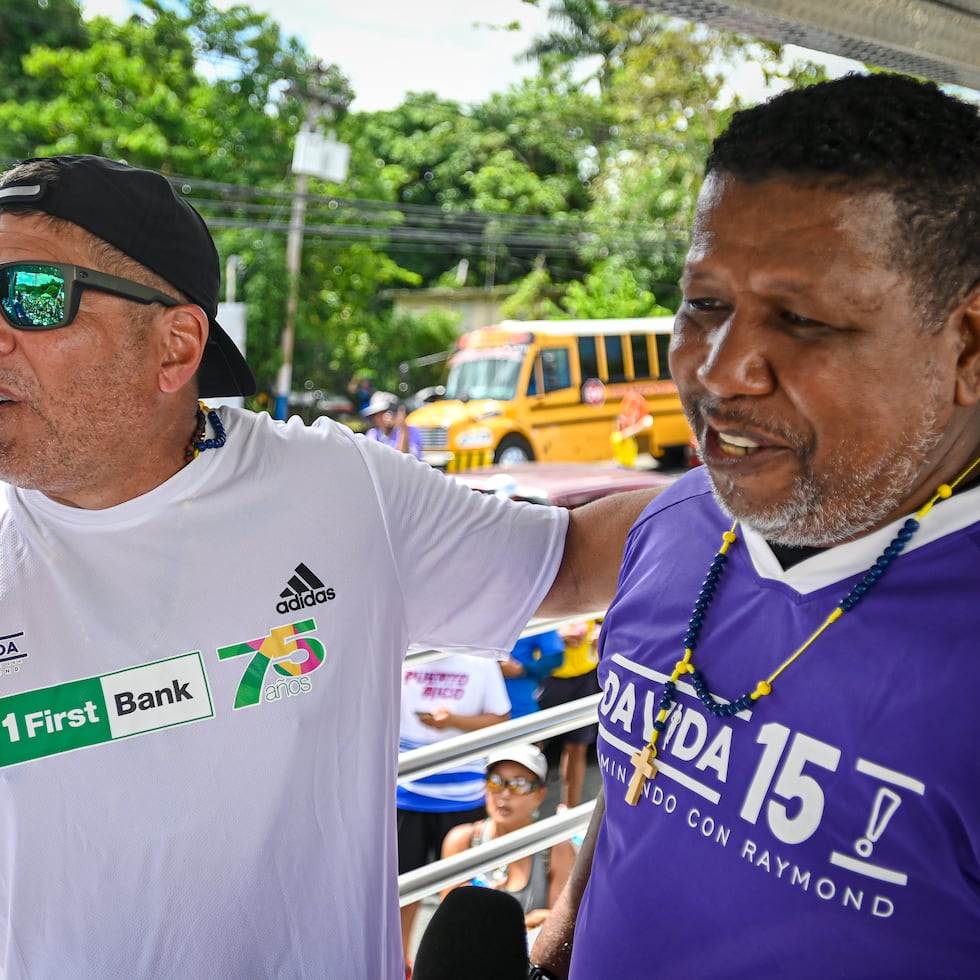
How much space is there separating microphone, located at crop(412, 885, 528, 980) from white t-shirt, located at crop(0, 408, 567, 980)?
34cm

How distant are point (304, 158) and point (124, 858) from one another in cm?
1563

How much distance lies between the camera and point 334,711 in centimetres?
163

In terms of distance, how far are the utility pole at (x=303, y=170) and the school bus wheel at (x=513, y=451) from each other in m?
3.82

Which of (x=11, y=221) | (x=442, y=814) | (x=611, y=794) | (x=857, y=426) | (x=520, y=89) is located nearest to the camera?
(x=857, y=426)

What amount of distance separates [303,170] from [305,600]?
50.3ft

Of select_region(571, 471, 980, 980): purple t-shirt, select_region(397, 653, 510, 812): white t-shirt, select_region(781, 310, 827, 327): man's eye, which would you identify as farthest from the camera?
select_region(397, 653, 510, 812): white t-shirt

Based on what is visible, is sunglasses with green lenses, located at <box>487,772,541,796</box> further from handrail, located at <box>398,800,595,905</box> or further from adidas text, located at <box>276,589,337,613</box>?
adidas text, located at <box>276,589,337,613</box>

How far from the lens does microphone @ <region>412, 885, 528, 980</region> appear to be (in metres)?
1.29

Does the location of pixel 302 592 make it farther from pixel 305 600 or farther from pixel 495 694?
pixel 495 694

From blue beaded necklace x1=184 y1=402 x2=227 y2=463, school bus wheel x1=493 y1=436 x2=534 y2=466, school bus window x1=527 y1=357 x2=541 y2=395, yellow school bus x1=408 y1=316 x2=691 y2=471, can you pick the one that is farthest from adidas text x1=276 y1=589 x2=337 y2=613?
school bus window x1=527 y1=357 x2=541 y2=395

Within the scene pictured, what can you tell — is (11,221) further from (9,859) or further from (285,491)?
(9,859)

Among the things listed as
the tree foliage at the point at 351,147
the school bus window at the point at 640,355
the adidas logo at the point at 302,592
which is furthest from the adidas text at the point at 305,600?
the school bus window at the point at 640,355

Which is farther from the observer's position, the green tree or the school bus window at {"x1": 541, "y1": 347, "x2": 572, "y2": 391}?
the green tree

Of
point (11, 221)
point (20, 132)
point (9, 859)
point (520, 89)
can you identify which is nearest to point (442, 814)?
point (9, 859)
